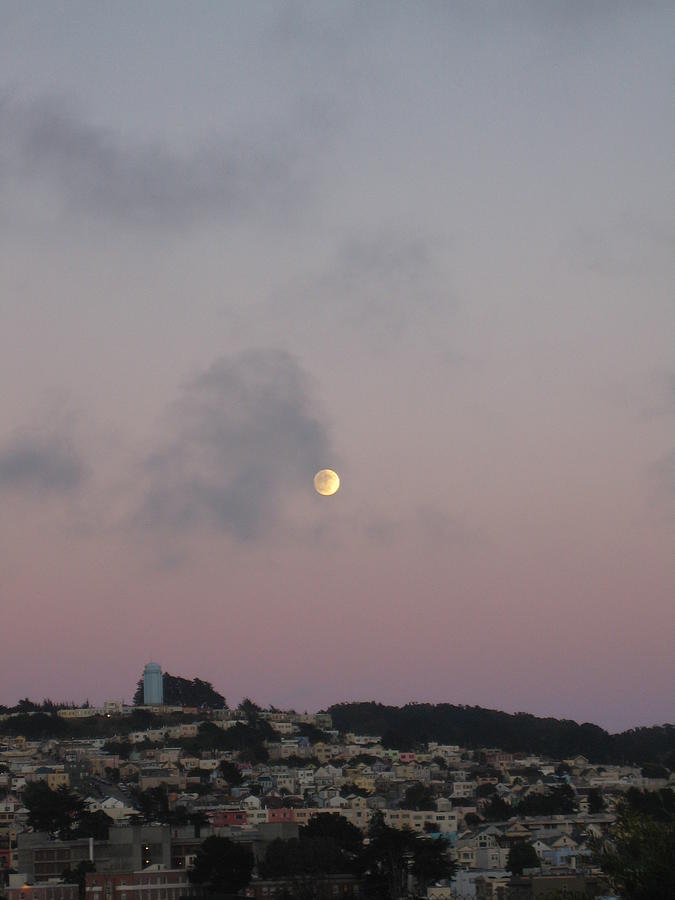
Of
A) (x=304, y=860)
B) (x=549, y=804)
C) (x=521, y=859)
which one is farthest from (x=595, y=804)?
(x=304, y=860)

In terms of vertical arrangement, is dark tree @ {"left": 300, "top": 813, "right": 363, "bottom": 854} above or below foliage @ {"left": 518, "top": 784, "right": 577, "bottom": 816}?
below

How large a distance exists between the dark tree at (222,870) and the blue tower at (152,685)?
108m

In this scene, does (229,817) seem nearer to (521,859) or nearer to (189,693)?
(521,859)

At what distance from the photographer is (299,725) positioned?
588ft

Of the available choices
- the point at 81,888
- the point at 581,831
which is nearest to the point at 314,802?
the point at 581,831

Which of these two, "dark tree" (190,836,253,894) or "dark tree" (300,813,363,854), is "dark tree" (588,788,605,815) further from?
"dark tree" (190,836,253,894)

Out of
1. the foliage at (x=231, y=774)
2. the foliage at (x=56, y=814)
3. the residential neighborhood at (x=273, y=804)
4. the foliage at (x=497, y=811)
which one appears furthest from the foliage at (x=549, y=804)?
the foliage at (x=56, y=814)

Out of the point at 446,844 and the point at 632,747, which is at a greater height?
the point at 632,747

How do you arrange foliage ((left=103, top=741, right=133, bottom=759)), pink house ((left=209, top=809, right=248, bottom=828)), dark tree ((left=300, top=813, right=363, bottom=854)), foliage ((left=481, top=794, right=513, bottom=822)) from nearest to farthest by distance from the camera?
1. dark tree ((left=300, top=813, right=363, bottom=854))
2. pink house ((left=209, top=809, right=248, bottom=828))
3. foliage ((left=481, top=794, right=513, bottom=822))
4. foliage ((left=103, top=741, right=133, bottom=759))

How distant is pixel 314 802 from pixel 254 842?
36178mm

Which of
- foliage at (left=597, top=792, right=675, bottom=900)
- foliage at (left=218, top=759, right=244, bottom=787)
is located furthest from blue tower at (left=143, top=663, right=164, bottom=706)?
foliage at (left=597, top=792, right=675, bottom=900)

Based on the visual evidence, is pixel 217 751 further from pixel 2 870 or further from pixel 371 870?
pixel 371 870

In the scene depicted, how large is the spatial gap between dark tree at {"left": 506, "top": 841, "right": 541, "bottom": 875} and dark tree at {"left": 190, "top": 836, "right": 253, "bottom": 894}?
15.9 metres

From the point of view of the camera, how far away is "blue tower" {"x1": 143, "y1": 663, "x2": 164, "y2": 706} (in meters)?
176
